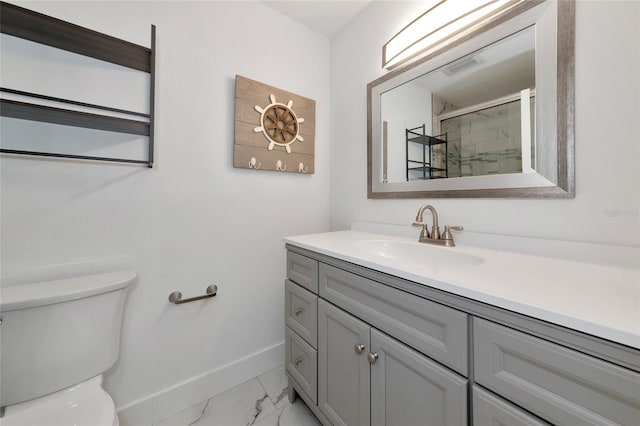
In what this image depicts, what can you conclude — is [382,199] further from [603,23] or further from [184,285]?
[184,285]

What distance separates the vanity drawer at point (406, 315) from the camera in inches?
23.3

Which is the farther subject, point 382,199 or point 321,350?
point 382,199

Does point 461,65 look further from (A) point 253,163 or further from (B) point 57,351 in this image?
(B) point 57,351

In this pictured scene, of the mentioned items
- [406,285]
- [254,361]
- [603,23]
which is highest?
[603,23]

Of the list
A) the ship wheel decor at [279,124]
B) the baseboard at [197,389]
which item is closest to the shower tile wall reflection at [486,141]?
the ship wheel decor at [279,124]

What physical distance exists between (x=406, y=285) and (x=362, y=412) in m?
0.52

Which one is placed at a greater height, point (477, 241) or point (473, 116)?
point (473, 116)

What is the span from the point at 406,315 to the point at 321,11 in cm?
184

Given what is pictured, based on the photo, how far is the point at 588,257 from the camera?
765mm

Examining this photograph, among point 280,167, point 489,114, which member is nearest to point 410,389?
point 489,114

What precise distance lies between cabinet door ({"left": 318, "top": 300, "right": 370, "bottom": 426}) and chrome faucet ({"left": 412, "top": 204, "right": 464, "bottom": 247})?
0.52 m

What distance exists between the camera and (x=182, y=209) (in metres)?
1.25

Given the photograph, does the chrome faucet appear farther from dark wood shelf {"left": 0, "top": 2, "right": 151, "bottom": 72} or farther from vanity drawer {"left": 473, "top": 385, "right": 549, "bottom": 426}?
dark wood shelf {"left": 0, "top": 2, "right": 151, "bottom": 72}

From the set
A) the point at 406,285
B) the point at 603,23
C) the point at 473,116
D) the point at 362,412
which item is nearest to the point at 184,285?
the point at 362,412
